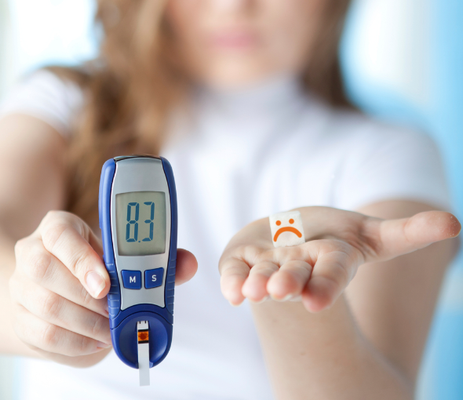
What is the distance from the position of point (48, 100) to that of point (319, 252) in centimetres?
105

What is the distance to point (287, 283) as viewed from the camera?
0.47 m

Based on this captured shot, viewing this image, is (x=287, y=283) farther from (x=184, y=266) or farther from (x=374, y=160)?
(x=374, y=160)

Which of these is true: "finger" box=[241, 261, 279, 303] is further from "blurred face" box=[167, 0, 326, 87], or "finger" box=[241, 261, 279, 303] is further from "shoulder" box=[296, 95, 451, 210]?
"blurred face" box=[167, 0, 326, 87]

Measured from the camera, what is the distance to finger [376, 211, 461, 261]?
575mm

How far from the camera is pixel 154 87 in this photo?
1.38 m

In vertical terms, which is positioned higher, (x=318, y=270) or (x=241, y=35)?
(x=241, y=35)

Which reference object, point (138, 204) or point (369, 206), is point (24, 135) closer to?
point (138, 204)

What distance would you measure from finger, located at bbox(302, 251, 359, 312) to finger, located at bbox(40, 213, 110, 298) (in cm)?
28

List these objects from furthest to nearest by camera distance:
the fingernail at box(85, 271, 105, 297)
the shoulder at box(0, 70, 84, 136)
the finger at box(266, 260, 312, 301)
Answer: the shoulder at box(0, 70, 84, 136)
the fingernail at box(85, 271, 105, 297)
the finger at box(266, 260, 312, 301)

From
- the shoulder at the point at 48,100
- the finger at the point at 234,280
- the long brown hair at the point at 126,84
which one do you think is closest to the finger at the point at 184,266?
the finger at the point at 234,280

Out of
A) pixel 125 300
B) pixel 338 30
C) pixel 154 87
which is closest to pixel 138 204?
pixel 125 300

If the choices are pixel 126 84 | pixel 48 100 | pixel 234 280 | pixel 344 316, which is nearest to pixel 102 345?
pixel 234 280

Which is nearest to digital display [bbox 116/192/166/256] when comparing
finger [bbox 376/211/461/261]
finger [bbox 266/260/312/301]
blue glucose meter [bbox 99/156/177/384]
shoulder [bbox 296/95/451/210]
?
blue glucose meter [bbox 99/156/177/384]

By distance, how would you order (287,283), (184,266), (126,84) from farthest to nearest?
(126,84) < (184,266) < (287,283)
